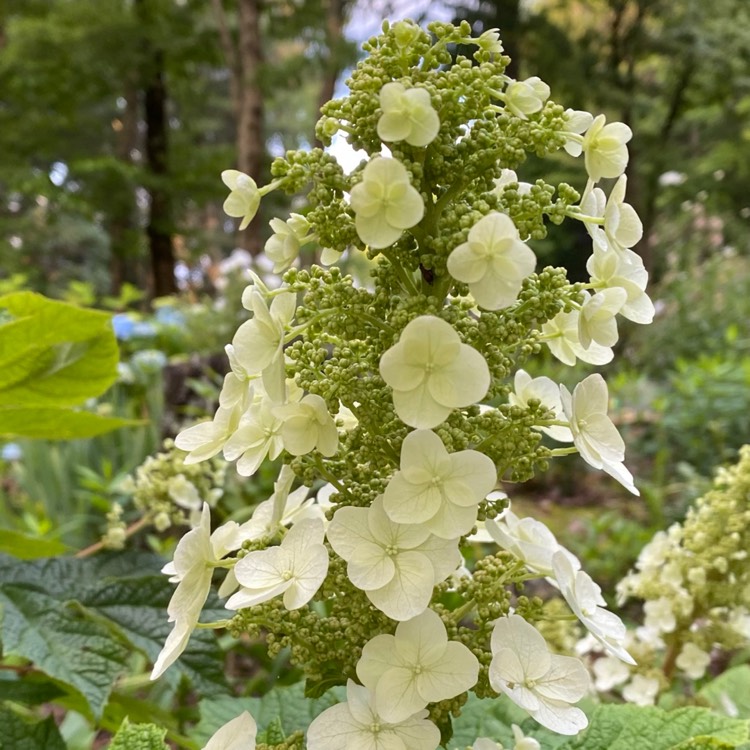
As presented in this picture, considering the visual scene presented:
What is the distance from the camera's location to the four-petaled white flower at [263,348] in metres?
0.59

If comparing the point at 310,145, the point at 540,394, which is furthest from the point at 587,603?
the point at 310,145

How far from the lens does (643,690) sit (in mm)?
1247

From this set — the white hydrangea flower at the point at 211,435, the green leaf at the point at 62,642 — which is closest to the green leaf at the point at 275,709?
the green leaf at the point at 62,642

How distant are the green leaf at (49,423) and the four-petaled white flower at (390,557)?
625 mm

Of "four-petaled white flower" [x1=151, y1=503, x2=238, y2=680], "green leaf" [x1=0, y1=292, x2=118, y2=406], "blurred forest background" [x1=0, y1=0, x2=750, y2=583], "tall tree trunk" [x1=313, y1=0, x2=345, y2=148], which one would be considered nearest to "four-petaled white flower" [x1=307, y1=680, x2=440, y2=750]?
"four-petaled white flower" [x1=151, y1=503, x2=238, y2=680]

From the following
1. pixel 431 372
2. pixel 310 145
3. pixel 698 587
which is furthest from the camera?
pixel 310 145

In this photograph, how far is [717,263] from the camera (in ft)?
19.4

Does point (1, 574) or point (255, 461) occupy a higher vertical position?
point (255, 461)

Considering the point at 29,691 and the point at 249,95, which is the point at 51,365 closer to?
the point at 29,691

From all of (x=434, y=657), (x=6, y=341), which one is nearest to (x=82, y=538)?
(x=6, y=341)

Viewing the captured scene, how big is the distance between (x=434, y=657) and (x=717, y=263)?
622 cm

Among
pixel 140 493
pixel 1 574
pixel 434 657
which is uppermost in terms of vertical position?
pixel 434 657

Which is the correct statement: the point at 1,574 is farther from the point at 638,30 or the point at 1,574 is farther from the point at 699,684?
the point at 638,30

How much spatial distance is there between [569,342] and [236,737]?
478 millimetres
